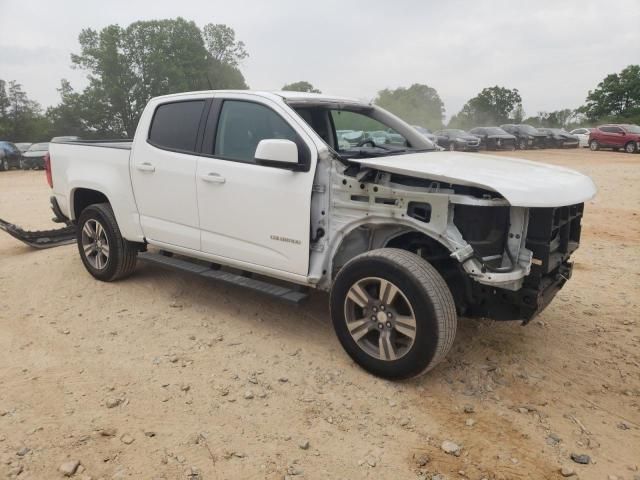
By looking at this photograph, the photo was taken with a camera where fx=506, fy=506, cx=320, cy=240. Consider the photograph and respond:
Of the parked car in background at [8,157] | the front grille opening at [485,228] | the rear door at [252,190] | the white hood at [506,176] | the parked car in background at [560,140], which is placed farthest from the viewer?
the parked car in background at [560,140]

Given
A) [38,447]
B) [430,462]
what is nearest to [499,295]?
[430,462]

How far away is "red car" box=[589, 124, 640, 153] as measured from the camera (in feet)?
83.1

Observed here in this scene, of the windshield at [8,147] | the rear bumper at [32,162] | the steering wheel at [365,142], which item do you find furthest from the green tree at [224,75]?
the steering wheel at [365,142]

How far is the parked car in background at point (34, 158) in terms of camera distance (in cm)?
2223

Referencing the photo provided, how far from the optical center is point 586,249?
256 inches

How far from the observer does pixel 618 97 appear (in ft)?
158

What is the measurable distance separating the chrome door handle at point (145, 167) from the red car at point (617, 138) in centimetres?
2717

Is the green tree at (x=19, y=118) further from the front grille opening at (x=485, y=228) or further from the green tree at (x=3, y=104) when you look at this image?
the front grille opening at (x=485, y=228)

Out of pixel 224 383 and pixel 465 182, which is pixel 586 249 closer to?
pixel 465 182

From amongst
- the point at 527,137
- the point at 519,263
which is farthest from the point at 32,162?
the point at 527,137

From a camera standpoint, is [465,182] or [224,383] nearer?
[465,182]

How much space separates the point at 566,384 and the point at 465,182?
1.56 metres

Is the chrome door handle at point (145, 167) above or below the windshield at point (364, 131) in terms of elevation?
below

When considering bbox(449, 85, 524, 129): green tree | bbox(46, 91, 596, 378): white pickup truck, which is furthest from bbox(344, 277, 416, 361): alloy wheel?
bbox(449, 85, 524, 129): green tree
